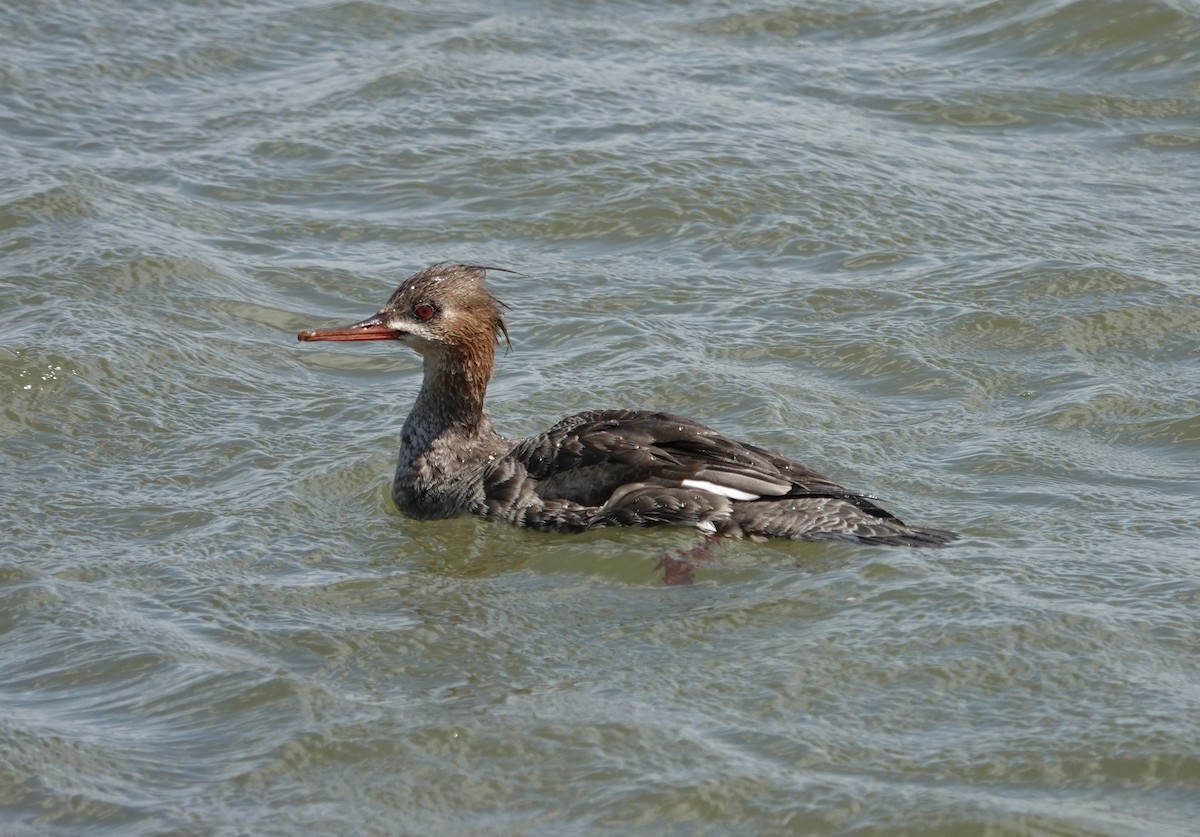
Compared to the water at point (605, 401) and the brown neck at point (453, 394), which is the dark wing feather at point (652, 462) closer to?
the water at point (605, 401)

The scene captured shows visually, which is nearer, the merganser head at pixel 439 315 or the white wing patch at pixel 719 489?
the white wing patch at pixel 719 489

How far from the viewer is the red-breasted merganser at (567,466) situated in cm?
790

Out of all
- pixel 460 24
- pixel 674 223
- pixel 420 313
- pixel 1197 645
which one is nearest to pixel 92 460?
pixel 420 313

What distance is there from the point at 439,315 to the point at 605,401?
1.17 m

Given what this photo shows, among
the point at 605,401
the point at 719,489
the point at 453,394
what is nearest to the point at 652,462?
the point at 719,489

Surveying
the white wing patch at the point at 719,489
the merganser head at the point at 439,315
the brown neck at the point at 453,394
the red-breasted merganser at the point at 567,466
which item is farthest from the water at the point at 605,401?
the merganser head at the point at 439,315

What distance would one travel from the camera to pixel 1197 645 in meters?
6.93

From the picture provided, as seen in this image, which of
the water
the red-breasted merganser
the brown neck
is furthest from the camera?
the brown neck

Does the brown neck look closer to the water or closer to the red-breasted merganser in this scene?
the red-breasted merganser

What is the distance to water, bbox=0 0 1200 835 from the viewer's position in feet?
20.9

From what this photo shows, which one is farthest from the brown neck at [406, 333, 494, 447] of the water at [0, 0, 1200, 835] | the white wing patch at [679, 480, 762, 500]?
the white wing patch at [679, 480, 762, 500]

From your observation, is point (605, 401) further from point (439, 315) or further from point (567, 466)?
point (567, 466)

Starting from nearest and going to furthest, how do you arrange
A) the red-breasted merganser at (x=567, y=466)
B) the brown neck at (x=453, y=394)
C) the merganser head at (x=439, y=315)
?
the red-breasted merganser at (x=567, y=466)
the merganser head at (x=439, y=315)
the brown neck at (x=453, y=394)

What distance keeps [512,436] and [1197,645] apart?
12.9 ft
